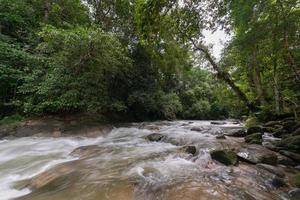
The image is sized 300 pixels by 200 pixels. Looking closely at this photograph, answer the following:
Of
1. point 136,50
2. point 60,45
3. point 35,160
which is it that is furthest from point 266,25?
point 136,50

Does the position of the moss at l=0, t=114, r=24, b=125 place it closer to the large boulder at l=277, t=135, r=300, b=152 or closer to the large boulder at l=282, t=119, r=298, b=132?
the large boulder at l=277, t=135, r=300, b=152

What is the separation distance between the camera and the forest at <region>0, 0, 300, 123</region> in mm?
6043

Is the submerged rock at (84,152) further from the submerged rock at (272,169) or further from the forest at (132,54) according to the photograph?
the submerged rock at (272,169)

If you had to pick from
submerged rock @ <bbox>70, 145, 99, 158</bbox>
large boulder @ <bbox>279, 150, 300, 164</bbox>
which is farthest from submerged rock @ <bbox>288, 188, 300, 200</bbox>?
submerged rock @ <bbox>70, 145, 99, 158</bbox>

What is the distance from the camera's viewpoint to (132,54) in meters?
15.1

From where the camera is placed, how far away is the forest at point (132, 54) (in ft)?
19.8

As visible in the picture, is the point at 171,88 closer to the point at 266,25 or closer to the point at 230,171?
the point at 266,25

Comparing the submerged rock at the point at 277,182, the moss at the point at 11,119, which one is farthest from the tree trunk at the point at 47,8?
the submerged rock at the point at 277,182

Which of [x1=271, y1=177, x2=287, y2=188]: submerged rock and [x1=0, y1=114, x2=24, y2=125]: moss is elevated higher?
[x1=0, y1=114, x2=24, y2=125]: moss

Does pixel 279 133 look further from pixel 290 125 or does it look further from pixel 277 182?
pixel 277 182

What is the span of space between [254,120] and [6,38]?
13227mm

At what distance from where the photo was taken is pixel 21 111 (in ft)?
34.1

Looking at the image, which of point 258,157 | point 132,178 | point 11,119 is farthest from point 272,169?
point 11,119

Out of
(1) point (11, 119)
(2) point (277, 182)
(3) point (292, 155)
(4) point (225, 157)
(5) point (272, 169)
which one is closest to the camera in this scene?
(2) point (277, 182)
